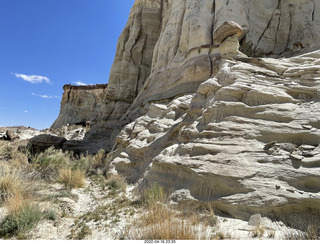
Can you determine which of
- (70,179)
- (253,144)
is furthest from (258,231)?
(70,179)

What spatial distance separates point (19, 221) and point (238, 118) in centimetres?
512

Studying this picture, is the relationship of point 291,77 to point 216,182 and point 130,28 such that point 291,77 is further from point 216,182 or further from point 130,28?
point 130,28

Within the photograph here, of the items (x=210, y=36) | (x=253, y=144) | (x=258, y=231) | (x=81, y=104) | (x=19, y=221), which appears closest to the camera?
(x=258, y=231)

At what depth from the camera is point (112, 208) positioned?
4.53 metres

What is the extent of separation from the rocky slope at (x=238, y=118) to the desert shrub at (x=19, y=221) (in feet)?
9.43

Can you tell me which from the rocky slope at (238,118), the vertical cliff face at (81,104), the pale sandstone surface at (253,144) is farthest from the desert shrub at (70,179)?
the vertical cliff face at (81,104)

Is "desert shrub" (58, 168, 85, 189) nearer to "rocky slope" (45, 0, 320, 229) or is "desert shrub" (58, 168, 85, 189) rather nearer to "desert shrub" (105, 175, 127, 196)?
"desert shrub" (105, 175, 127, 196)

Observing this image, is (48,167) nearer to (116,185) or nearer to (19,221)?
(116,185)

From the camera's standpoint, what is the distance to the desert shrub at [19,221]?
313cm

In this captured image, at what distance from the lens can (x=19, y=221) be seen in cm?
320

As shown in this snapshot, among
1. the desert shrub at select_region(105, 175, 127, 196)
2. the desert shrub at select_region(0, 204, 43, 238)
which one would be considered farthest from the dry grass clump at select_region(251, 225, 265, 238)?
the desert shrub at select_region(105, 175, 127, 196)

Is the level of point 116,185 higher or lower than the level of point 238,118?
lower

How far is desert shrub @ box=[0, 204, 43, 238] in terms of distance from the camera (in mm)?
3131

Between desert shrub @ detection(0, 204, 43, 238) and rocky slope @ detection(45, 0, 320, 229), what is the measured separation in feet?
9.43
